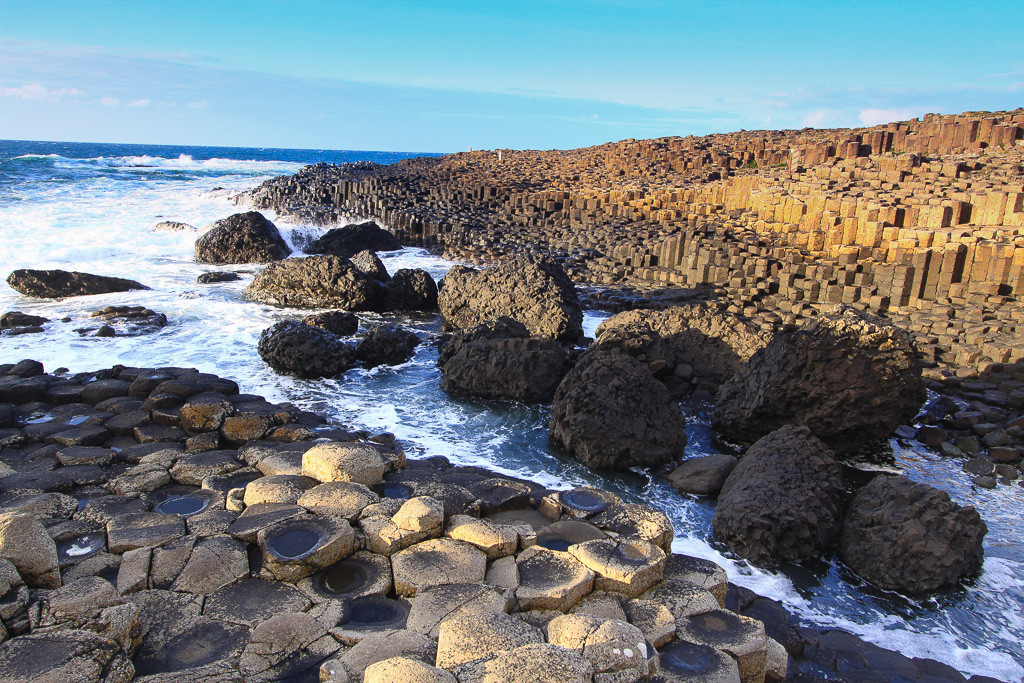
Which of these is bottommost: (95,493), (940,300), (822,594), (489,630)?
(822,594)

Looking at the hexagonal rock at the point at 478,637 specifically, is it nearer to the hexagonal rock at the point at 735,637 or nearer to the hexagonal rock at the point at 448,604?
the hexagonal rock at the point at 448,604

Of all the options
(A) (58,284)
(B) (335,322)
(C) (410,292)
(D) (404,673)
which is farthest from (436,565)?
(A) (58,284)

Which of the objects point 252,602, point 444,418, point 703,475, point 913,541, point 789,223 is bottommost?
point 444,418

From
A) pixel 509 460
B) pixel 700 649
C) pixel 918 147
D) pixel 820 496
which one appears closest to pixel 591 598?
pixel 700 649

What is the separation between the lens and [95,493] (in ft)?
15.0

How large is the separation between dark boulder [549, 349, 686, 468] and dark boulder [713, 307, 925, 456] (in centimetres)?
108

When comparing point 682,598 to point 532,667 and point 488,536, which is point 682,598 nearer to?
point 488,536

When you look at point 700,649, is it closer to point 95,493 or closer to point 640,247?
point 95,493

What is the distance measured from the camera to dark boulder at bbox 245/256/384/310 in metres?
12.1

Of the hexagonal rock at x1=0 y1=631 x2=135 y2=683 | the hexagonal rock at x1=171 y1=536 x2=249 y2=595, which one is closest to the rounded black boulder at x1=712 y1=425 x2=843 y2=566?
the hexagonal rock at x1=171 y1=536 x2=249 y2=595

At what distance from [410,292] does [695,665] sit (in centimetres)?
1018

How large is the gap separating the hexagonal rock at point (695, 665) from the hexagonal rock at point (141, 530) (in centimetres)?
275

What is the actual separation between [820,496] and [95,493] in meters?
5.41

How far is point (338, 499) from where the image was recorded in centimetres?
395
